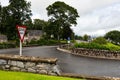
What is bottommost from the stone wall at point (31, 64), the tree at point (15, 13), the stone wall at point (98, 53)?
the stone wall at point (98, 53)

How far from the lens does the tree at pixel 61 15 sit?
80.7 m

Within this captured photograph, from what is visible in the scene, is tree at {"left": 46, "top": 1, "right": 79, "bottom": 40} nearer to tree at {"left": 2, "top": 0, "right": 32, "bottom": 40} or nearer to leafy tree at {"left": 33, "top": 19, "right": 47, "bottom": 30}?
tree at {"left": 2, "top": 0, "right": 32, "bottom": 40}

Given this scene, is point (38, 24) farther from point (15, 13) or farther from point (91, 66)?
point (91, 66)

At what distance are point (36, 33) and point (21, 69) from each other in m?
108

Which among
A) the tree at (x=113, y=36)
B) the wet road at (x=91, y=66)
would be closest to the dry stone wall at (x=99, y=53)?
the wet road at (x=91, y=66)

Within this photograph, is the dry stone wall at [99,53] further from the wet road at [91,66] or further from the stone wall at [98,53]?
the wet road at [91,66]

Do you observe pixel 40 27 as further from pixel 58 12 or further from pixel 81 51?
pixel 81 51

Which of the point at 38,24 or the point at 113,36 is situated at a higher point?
the point at 38,24

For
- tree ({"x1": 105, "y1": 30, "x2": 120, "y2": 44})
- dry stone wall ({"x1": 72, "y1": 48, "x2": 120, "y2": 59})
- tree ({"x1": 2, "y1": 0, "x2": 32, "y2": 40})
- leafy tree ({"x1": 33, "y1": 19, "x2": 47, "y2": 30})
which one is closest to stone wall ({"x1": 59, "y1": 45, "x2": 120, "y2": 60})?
dry stone wall ({"x1": 72, "y1": 48, "x2": 120, "y2": 59})

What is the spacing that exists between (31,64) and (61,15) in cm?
7083

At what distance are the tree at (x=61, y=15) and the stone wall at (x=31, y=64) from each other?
69649 mm

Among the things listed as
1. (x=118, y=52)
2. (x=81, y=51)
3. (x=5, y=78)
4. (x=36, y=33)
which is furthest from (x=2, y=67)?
(x=36, y=33)

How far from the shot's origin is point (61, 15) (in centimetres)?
8088

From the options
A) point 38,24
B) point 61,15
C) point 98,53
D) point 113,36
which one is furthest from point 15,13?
point 113,36
